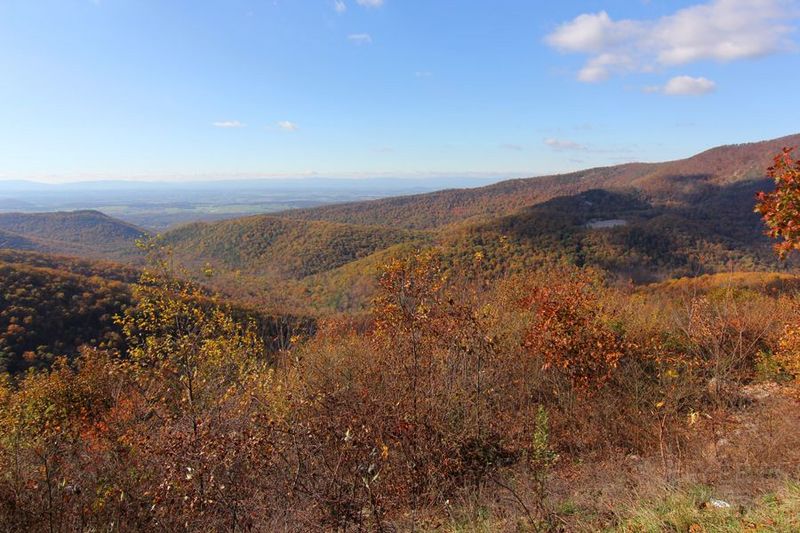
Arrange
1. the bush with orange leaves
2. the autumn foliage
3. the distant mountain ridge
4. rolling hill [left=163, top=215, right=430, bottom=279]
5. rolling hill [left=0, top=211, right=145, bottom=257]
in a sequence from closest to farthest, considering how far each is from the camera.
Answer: the autumn foliage, the bush with orange leaves, rolling hill [left=163, top=215, right=430, bottom=279], rolling hill [left=0, top=211, right=145, bottom=257], the distant mountain ridge

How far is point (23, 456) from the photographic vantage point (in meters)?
5.46

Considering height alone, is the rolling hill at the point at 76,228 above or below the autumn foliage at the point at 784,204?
below

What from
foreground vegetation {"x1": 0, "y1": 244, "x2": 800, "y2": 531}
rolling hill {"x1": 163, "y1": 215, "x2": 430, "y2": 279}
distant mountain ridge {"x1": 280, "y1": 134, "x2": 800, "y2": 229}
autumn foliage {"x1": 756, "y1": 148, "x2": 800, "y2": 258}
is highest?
distant mountain ridge {"x1": 280, "y1": 134, "x2": 800, "y2": 229}

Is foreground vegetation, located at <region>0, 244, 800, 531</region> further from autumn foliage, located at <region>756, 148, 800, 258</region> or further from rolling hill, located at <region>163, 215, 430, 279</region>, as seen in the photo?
rolling hill, located at <region>163, 215, 430, 279</region>

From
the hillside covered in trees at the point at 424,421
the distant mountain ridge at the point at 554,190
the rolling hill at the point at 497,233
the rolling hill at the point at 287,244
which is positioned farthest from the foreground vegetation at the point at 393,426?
the distant mountain ridge at the point at 554,190

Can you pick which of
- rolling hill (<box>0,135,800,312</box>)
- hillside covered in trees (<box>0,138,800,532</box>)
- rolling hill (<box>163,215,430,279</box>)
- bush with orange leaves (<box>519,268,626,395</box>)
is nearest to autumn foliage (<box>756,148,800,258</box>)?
hillside covered in trees (<box>0,138,800,532</box>)

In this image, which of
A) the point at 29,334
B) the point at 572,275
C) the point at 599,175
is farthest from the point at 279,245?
the point at 599,175

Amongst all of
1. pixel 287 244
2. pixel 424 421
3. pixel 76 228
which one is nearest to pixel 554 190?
pixel 287 244

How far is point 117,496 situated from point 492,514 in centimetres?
481

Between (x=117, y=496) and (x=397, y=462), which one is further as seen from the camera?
(x=397, y=462)

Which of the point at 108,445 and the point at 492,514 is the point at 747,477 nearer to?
the point at 492,514

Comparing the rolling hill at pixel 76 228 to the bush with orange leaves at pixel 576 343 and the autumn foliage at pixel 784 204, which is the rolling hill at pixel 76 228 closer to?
the bush with orange leaves at pixel 576 343

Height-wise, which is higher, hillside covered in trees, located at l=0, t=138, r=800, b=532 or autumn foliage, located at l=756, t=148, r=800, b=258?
autumn foliage, located at l=756, t=148, r=800, b=258

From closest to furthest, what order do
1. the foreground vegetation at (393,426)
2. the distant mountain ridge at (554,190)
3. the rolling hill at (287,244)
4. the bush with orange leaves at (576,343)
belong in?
the foreground vegetation at (393,426) < the bush with orange leaves at (576,343) < the rolling hill at (287,244) < the distant mountain ridge at (554,190)
